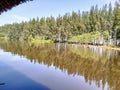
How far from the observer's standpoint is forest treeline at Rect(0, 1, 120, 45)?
72.8 meters

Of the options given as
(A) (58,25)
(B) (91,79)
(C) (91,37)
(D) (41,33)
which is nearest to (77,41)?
(C) (91,37)

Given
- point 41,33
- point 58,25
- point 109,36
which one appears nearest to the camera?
point 109,36

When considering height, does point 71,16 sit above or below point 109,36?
above

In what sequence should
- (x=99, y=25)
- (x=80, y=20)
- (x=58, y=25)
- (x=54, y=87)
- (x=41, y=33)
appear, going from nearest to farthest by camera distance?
1. (x=54, y=87)
2. (x=99, y=25)
3. (x=80, y=20)
4. (x=58, y=25)
5. (x=41, y=33)

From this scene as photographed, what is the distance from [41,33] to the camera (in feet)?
342

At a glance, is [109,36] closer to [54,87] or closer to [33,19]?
[33,19]

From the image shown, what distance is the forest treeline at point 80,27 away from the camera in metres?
72.8

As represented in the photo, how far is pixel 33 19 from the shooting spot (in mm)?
108000

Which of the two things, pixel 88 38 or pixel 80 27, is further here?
pixel 80 27

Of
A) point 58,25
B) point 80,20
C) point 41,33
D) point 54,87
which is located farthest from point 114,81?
point 41,33

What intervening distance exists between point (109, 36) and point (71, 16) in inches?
868

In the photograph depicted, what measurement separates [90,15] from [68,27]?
35.4 ft

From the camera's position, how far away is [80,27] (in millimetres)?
85000

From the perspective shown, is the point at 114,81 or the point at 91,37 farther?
the point at 91,37
